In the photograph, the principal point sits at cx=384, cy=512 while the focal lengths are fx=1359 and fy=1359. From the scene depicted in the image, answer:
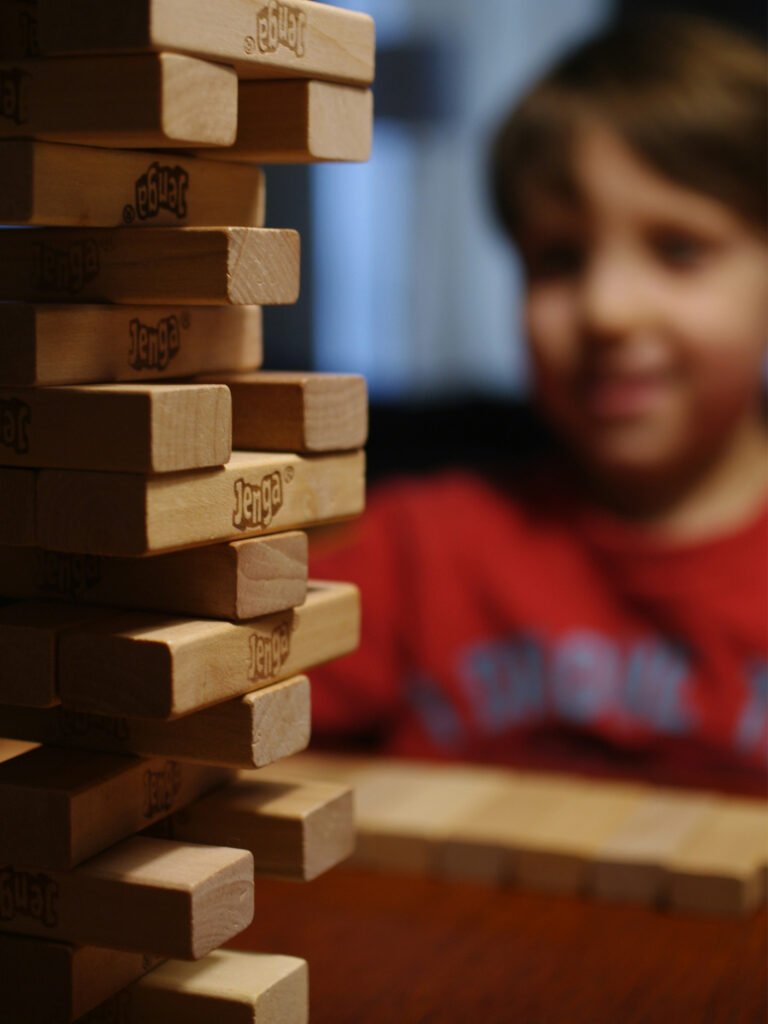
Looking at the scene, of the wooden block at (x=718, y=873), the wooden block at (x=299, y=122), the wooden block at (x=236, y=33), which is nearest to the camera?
the wooden block at (x=236, y=33)

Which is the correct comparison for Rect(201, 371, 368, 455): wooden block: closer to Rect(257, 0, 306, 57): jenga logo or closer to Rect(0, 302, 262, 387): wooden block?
Rect(0, 302, 262, 387): wooden block

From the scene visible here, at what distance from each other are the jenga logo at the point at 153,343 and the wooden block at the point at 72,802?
221mm

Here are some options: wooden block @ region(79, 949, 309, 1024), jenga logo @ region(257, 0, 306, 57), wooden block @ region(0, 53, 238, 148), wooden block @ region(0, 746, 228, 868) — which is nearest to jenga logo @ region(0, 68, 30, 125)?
wooden block @ region(0, 53, 238, 148)

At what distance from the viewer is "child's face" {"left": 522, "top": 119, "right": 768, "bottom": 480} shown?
5.48 ft

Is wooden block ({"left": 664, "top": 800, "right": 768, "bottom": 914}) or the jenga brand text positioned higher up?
the jenga brand text

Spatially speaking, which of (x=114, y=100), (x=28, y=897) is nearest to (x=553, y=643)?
(x=28, y=897)

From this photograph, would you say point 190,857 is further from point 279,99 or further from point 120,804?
point 279,99

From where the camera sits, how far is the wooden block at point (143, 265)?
70 cm

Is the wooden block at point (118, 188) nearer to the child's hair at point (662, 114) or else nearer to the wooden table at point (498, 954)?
the wooden table at point (498, 954)

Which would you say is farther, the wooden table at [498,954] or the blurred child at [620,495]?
the blurred child at [620,495]

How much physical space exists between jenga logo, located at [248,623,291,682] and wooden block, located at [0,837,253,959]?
10 cm

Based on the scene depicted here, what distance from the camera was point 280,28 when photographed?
0.72 m

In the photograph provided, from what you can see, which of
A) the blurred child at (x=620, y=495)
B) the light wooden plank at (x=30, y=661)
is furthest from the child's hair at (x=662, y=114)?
the light wooden plank at (x=30, y=661)

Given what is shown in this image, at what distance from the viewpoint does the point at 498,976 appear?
2.94 ft
